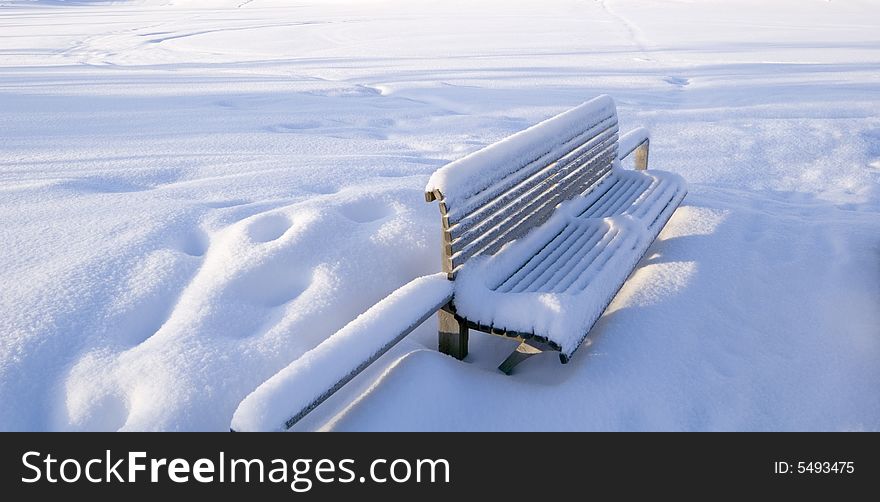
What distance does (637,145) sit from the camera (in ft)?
17.3

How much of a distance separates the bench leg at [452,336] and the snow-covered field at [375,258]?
0.34 feet

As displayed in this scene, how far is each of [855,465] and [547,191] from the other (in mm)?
1946

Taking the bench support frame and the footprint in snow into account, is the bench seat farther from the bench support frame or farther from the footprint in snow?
the footprint in snow

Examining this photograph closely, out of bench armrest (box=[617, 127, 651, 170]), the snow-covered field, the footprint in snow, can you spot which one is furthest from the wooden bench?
the footprint in snow

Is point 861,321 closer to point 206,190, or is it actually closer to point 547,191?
point 547,191

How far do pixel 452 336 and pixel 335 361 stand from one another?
0.80 m

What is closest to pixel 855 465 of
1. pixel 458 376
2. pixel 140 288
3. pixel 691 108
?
pixel 458 376

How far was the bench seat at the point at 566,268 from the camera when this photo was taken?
9.28 ft

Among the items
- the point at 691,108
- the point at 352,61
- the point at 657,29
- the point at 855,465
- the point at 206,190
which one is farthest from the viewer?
the point at 657,29

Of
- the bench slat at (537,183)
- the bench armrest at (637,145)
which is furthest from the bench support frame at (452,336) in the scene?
the bench armrest at (637,145)

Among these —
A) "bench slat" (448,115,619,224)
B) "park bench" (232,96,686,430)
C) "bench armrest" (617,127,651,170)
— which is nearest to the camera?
"park bench" (232,96,686,430)

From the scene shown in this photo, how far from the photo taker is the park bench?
2.38 m

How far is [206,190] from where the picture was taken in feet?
15.7

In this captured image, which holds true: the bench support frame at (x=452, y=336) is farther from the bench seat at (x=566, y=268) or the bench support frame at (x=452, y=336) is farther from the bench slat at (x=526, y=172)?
the bench slat at (x=526, y=172)
